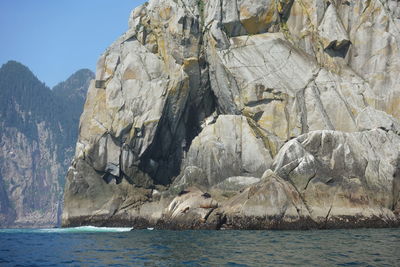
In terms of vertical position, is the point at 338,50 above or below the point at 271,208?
above

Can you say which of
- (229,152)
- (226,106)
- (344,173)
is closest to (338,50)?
(226,106)

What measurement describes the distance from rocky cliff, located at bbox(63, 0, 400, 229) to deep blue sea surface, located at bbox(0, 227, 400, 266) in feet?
42.2

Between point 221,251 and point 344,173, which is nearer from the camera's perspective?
point 221,251

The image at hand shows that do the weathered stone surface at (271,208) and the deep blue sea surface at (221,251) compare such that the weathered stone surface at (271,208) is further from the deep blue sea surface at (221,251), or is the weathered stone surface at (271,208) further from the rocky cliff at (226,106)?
the deep blue sea surface at (221,251)

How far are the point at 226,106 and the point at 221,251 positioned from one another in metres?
29.8

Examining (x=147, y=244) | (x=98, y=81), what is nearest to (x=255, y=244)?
(x=147, y=244)

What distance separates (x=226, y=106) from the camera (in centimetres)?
5647

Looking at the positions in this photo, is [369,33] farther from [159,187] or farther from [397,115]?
[159,187]

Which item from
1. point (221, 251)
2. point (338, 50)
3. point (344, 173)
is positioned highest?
point (338, 50)

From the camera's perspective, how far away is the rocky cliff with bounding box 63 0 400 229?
1937 inches

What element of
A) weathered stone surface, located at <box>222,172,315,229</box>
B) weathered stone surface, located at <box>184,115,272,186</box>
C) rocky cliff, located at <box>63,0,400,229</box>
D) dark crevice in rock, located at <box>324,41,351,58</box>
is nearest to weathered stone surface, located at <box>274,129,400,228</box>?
rocky cliff, located at <box>63,0,400,229</box>

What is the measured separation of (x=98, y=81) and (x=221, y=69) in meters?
14.9

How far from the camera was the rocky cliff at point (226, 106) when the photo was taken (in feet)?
161

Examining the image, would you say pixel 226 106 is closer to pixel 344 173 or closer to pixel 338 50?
pixel 338 50
